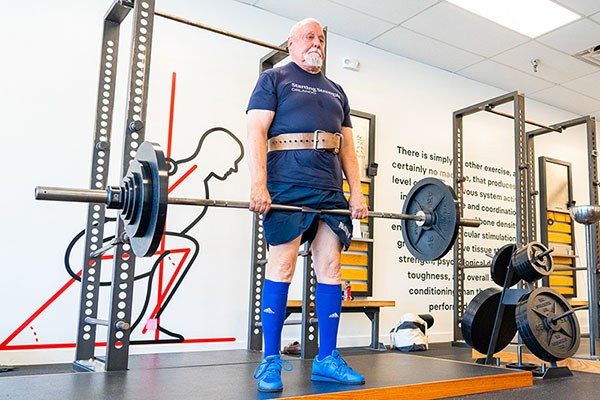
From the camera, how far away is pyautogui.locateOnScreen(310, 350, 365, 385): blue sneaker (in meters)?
1.98

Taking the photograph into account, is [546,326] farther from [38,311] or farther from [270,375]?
[38,311]

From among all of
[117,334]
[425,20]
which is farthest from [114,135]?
[425,20]

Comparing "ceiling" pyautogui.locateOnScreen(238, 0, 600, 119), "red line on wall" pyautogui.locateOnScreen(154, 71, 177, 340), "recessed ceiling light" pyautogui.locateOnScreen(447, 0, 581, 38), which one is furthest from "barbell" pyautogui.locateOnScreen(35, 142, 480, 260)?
"recessed ceiling light" pyautogui.locateOnScreen(447, 0, 581, 38)

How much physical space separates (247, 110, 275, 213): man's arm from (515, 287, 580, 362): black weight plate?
153cm

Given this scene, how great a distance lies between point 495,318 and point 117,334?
1975mm

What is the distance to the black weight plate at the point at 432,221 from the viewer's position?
2.40 meters

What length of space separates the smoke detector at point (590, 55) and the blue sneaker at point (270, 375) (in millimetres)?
4240

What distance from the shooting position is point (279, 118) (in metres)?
2.11

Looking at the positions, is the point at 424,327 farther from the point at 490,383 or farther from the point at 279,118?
the point at 279,118

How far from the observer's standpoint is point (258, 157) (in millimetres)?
1991

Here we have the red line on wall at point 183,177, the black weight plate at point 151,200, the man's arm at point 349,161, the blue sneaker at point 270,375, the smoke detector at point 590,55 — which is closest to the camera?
the black weight plate at point 151,200

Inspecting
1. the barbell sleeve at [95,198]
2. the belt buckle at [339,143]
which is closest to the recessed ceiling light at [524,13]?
the belt buckle at [339,143]

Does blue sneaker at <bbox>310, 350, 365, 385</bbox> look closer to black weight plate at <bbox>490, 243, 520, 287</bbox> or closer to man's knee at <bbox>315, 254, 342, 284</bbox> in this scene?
man's knee at <bbox>315, 254, 342, 284</bbox>

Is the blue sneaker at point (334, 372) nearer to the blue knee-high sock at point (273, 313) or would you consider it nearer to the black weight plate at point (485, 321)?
the blue knee-high sock at point (273, 313)
